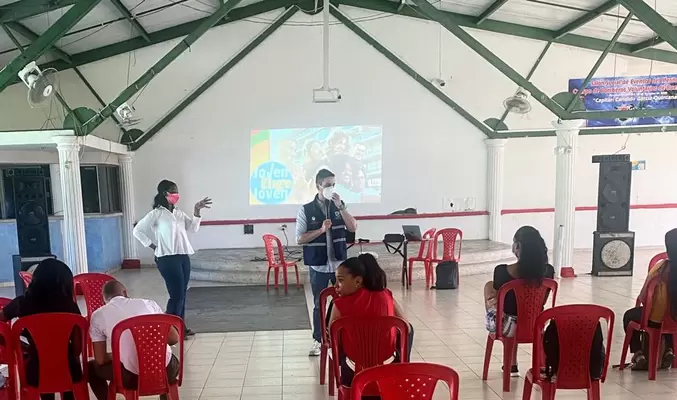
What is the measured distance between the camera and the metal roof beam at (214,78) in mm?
8117

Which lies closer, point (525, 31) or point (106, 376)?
point (106, 376)

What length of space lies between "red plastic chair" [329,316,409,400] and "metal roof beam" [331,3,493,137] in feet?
22.6

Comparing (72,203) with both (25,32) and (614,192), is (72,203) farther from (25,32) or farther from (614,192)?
(614,192)

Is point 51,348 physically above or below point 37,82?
below

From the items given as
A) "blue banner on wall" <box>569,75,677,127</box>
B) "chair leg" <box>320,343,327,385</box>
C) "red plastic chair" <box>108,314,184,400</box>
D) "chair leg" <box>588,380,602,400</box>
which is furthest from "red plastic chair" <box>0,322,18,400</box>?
"blue banner on wall" <box>569,75,677,127</box>

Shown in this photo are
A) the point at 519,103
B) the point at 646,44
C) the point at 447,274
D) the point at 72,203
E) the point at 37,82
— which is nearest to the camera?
the point at 37,82

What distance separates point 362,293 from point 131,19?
6.12 metres

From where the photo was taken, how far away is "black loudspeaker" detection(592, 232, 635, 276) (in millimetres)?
6535

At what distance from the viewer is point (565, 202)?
6684 mm

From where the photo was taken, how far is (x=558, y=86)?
340 inches

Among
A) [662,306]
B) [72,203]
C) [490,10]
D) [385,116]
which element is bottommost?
[662,306]

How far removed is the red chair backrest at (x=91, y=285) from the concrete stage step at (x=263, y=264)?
3250mm

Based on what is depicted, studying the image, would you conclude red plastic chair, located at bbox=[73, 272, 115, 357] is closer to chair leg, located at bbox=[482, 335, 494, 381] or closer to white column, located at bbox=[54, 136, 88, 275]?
white column, located at bbox=[54, 136, 88, 275]

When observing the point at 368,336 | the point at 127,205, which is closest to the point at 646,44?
the point at 368,336
